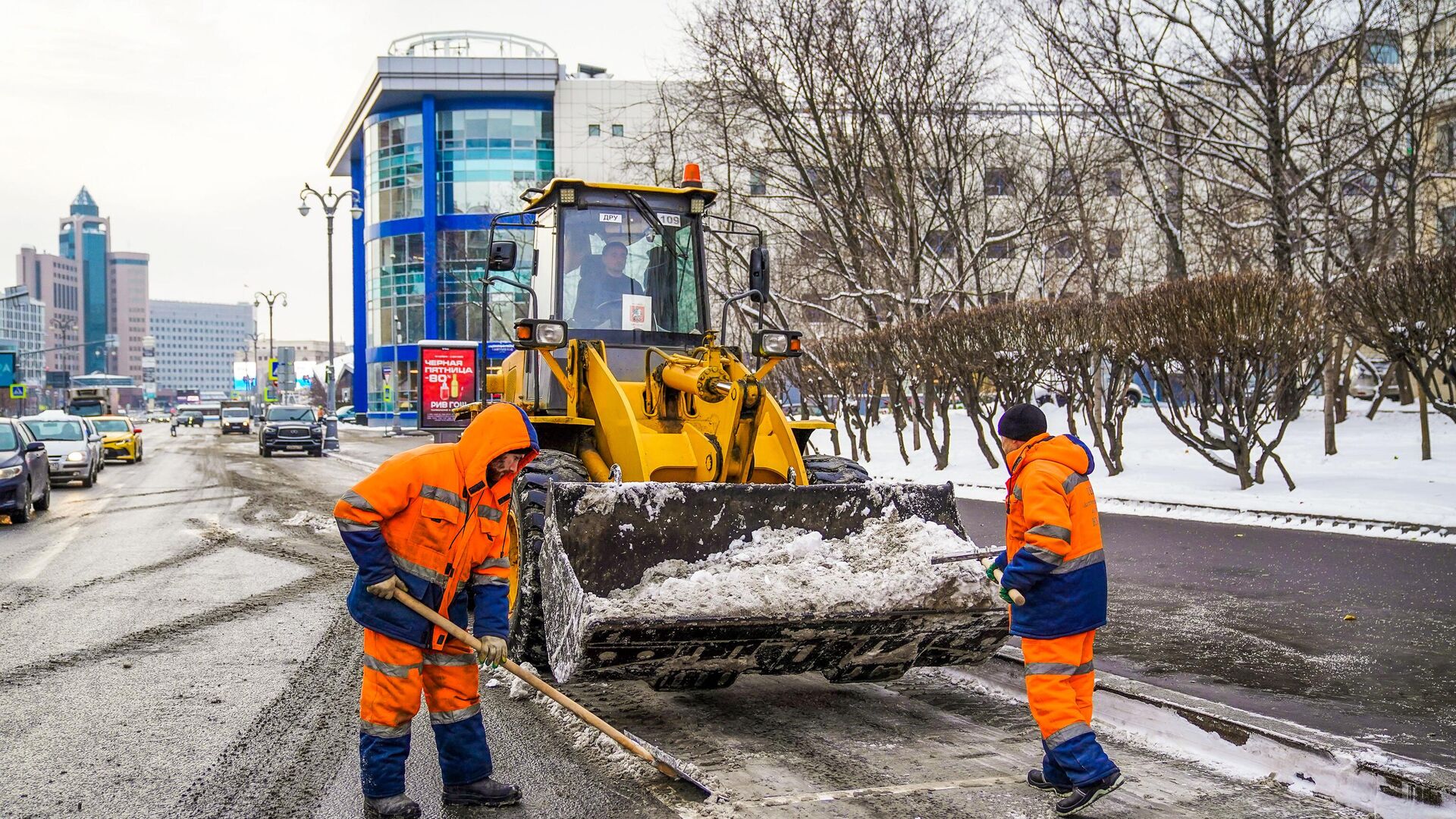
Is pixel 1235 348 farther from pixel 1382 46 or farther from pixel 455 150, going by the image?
pixel 455 150

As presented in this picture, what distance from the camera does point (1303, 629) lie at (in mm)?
8266

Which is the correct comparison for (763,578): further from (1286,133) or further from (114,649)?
(1286,133)

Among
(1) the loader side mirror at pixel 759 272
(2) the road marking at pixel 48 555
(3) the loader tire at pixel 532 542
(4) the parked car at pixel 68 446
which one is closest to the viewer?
(3) the loader tire at pixel 532 542

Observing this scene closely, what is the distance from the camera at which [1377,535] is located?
43.6ft

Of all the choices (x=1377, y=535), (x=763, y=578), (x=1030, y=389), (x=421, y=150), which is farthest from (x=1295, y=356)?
(x=421, y=150)

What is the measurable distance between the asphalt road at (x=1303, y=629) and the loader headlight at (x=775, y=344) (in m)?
2.98

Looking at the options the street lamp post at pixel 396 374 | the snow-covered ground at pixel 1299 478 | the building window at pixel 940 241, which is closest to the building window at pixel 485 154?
the street lamp post at pixel 396 374

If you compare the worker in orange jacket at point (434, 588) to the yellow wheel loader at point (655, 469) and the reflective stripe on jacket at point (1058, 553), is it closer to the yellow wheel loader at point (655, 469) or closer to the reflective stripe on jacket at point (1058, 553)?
the yellow wheel loader at point (655, 469)

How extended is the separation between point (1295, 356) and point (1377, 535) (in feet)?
13.4

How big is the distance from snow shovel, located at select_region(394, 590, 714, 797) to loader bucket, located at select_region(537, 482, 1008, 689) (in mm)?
435

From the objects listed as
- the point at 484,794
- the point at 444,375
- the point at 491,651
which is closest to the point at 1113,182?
the point at 444,375

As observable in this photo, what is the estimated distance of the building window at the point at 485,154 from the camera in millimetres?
66250

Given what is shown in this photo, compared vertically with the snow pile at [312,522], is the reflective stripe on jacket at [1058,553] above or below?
above

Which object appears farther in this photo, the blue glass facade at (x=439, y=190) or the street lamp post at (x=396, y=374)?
the blue glass facade at (x=439, y=190)
